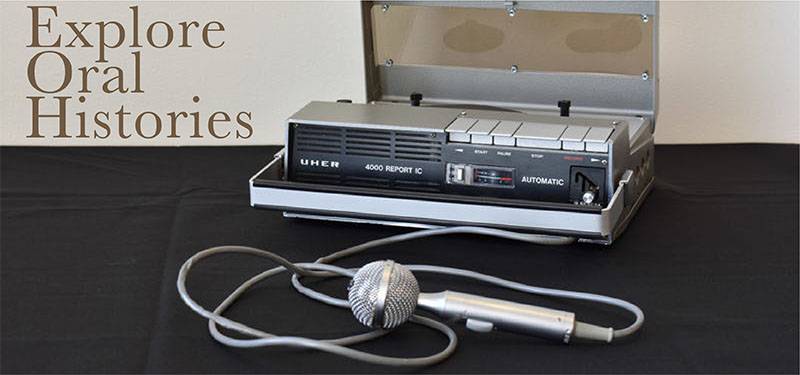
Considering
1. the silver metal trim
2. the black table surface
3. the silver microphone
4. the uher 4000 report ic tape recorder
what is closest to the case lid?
the uher 4000 report ic tape recorder

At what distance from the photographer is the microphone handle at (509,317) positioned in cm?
108

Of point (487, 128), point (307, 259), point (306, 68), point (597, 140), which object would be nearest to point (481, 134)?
point (487, 128)

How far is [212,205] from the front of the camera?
1.50 m

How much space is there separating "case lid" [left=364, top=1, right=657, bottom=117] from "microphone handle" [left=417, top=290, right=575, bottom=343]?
0.54 metres

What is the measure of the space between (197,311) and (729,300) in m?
0.53

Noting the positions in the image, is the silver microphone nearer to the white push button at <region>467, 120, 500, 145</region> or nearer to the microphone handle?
the microphone handle

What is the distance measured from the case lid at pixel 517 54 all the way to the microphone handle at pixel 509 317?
54cm

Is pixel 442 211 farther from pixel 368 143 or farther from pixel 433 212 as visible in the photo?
pixel 368 143

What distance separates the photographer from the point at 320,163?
1.40m

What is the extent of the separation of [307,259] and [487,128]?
253mm

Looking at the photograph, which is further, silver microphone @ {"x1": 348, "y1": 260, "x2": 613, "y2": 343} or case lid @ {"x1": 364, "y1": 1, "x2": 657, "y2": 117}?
case lid @ {"x1": 364, "y1": 1, "x2": 657, "y2": 117}

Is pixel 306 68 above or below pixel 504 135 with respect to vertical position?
above

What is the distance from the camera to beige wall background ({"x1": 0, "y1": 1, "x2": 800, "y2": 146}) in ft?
5.71

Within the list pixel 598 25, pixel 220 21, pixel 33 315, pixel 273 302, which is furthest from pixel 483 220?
pixel 220 21
